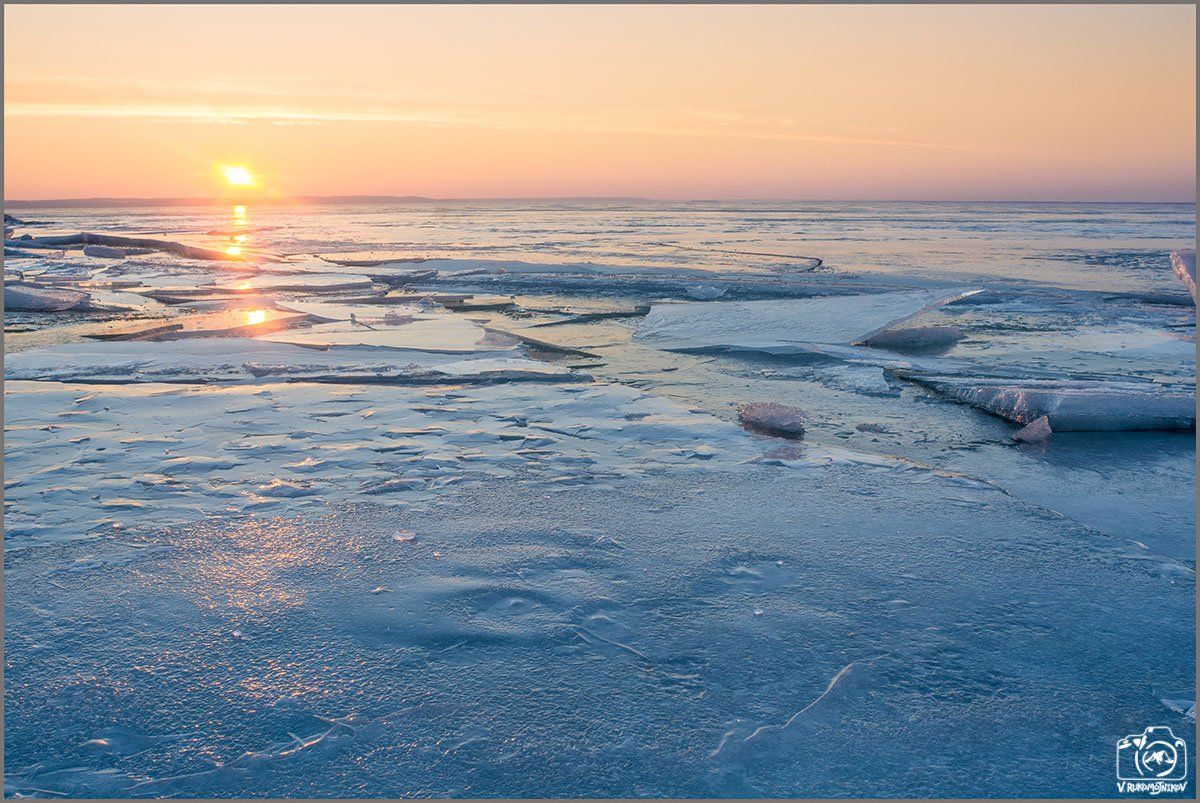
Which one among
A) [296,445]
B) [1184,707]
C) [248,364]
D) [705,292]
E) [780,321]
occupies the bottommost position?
[1184,707]

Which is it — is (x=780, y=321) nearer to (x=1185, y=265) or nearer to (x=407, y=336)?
(x=407, y=336)

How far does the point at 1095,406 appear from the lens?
4586mm

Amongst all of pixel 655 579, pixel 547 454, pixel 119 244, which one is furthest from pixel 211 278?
pixel 655 579

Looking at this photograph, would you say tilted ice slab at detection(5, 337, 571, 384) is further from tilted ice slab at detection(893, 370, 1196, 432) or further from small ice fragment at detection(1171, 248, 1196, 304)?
small ice fragment at detection(1171, 248, 1196, 304)

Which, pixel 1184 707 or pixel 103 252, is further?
pixel 103 252

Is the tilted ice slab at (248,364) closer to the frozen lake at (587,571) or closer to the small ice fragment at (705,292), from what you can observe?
the frozen lake at (587,571)

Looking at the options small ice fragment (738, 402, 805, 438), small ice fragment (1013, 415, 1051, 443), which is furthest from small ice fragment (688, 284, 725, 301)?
small ice fragment (1013, 415, 1051, 443)

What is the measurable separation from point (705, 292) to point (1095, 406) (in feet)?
20.5

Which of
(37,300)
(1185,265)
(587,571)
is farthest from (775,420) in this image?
(37,300)

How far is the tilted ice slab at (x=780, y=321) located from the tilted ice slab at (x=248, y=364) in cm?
173

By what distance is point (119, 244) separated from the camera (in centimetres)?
1884

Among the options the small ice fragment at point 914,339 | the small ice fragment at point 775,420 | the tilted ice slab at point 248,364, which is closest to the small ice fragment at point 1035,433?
the small ice fragment at point 775,420

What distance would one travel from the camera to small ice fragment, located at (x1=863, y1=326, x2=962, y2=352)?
7.39 meters

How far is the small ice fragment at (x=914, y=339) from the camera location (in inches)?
291
